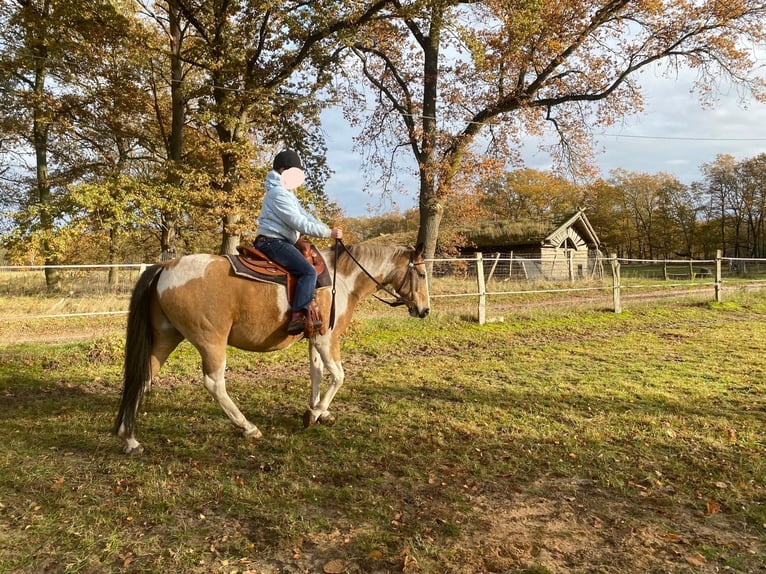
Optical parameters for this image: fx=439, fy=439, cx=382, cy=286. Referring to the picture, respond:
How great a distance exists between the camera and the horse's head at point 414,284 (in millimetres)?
5062

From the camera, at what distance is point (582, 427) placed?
14.7ft

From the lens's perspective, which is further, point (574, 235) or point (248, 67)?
point (574, 235)

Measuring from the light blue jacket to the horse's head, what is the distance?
1207mm

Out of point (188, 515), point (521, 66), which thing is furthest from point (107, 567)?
point (521, 66)

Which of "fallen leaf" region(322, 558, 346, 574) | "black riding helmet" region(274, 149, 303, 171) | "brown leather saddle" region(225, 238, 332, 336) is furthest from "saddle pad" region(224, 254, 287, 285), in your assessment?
"fallen leaf" region(322, 558, 346, 574)

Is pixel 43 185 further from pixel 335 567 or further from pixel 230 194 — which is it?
pixel 335 567

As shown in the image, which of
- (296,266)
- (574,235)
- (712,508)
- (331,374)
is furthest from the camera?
(574,235)

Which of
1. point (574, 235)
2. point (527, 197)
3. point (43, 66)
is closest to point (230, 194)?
point (43, 66)

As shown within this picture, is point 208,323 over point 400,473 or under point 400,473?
over

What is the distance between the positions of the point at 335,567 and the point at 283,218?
291 cm

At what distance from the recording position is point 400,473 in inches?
139

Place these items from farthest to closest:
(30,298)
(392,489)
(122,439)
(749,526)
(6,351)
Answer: (30,298) < (6,351) < (122,439) < (392,489) < (749,526)

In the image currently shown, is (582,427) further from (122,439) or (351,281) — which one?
(122,439)

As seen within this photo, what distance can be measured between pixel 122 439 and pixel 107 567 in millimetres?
1777
